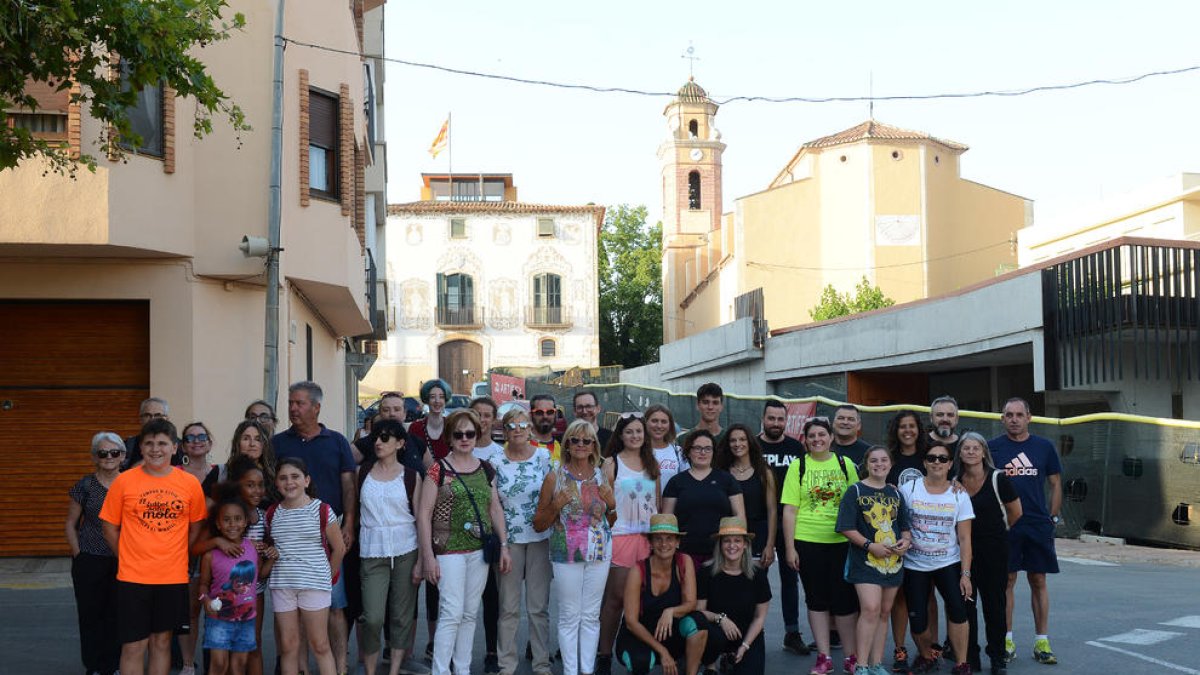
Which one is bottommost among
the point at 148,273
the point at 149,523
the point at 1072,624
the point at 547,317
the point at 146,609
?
the point at 1072,624

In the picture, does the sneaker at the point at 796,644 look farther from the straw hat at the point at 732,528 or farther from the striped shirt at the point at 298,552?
the striped shirt at the point at 298,552

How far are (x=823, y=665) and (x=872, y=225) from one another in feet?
145

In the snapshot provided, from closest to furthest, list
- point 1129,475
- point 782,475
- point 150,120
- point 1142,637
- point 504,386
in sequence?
point 782,475 → point 1142,637 → point 150,120 → point 1129,475 → point 504,386

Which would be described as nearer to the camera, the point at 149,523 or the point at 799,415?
the point at 149,523

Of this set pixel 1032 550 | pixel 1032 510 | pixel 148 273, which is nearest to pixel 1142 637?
pixel 1032 550

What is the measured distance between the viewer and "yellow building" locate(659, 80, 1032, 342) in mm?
50844

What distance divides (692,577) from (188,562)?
317 centimetres

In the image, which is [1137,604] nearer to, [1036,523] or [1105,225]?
[1036,523]

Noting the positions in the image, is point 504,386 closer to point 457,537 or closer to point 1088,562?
point 1088,562

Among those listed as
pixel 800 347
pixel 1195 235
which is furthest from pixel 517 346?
pixel 1195 235

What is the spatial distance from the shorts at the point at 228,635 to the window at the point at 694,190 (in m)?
65.9

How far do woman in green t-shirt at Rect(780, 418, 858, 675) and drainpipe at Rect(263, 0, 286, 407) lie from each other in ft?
24.8

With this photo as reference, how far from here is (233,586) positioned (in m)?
7.41

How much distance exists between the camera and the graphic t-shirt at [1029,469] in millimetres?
8836
